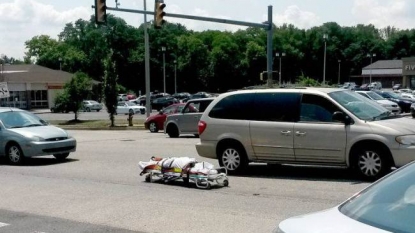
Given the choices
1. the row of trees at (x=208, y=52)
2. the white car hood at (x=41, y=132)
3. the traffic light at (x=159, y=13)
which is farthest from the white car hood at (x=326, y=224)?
the row of trees at (x=208, y=52)

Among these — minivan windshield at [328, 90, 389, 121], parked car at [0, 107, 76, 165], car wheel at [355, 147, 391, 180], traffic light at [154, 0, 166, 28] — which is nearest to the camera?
car wheel at [355, 147, 391, 180]

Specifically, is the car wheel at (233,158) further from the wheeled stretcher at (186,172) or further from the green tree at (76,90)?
the green tree at (76,90)

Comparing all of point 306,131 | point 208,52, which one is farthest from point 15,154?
point 208,52

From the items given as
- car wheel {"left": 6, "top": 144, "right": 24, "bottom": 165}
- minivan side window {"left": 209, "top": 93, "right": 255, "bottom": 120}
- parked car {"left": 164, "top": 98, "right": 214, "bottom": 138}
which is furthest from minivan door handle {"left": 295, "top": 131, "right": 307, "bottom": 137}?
parked car {"left": 164, "top": 98, "right": 214, "bottom": 138}

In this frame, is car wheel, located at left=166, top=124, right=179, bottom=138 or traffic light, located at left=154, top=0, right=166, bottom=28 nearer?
car wheel, located at left=166, top=124, right=179, bottom=138

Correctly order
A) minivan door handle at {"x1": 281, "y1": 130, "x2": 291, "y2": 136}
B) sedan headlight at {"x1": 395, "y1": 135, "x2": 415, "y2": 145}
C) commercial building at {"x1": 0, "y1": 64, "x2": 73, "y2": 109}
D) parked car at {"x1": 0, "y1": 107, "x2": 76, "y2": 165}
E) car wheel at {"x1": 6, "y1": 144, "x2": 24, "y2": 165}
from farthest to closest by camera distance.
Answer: commercial building at {"x1": 0, "y1": 64, "x2": 73, "y2": 109} → car wheel at {"x1": 6, "y1": 144, "x2": 24, "y2": 165} → parked car at {"x1": 0, "y1": 107, "x2": 76, "y2": 165} → minivan door handle at {"x1": 281, "y1": 130, "x2": 291, "y2": 136} → sedan headlight at {"x1": 395, "y1": 135, "x2": 415, "y2": 145}

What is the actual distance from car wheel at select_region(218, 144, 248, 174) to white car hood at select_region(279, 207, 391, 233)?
9.20 m

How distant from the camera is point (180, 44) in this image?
112688mm

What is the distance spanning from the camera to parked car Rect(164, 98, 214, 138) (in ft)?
82.7

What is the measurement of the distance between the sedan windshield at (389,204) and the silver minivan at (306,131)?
7.51 m

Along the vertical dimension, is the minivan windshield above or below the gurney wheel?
above

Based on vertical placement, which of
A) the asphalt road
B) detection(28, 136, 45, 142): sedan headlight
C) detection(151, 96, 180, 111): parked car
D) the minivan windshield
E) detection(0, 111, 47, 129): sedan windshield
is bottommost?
detection(151, 96, 180, 111): parked car

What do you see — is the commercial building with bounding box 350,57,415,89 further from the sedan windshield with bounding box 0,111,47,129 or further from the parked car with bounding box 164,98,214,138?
the sedan windshield with bounding box 0,111,47,129

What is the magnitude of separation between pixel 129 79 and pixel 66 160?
9358 centimetres
